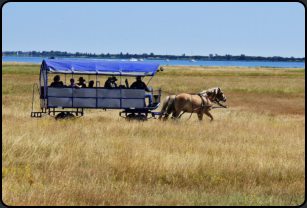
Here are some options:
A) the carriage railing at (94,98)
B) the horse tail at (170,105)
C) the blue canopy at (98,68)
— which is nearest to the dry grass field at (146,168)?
the carriage railing at (94,98)

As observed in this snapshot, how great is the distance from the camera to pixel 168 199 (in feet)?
21.2

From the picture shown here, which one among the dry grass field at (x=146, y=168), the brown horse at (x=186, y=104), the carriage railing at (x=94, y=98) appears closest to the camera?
the dry grass field at (x=146, y=168)

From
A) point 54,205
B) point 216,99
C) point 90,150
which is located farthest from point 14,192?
point 216,99

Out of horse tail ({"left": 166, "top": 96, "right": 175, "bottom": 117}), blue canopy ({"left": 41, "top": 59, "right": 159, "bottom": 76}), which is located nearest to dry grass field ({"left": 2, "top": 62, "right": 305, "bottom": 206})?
blue canopy ({"left": 41, "top": 59, "right": 159, "bottom": 76})

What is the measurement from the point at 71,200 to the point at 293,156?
6.64 metres

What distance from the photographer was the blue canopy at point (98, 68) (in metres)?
14.9

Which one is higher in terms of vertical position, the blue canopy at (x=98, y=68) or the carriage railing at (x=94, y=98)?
the blue canopy at (x=98, y=68)

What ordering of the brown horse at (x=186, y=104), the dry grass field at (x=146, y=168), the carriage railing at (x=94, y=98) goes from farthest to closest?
the brown horse at (x=186, y=104) → the carriage railing at (x=94, y=98) → the dry grass field at (x=146, y=168)

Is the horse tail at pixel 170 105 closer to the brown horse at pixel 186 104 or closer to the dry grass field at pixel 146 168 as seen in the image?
the brown horse at pixel 186 104

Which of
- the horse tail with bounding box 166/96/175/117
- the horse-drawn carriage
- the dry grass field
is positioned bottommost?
the dry grass field

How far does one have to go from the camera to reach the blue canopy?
49.0 feet

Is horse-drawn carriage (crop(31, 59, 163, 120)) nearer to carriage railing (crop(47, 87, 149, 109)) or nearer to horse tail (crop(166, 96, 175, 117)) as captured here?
carriage railing (crop(47, 87, 149, 109))

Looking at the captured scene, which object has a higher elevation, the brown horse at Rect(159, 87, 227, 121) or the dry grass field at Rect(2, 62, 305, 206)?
the brown horse at Rect(159, 87, 227, 121)

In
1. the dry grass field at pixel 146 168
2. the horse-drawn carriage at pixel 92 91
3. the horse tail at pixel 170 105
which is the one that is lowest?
the dry grass field at pixel 146 168
